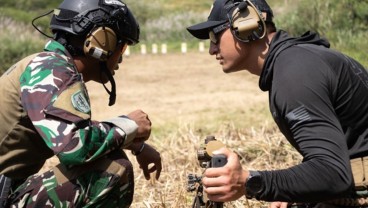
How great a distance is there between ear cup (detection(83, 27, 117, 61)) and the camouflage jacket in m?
0.13

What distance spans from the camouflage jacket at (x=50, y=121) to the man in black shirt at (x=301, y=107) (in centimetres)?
72

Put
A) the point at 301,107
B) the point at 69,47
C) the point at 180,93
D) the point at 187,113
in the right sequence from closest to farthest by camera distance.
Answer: the point at 301,107 < the point at 69,47 < the point at 187,113 < the point at 180,93

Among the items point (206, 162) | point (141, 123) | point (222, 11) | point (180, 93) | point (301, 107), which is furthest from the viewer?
point (180, 93)

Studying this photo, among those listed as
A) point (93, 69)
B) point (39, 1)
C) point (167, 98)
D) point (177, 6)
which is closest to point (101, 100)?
point (167, 98)

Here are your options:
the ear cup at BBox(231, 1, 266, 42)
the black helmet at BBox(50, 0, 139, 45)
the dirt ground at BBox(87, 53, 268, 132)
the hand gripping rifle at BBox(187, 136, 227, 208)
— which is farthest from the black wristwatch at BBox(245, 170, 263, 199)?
the dirt ground at BBox(87, 53, 268, 132)

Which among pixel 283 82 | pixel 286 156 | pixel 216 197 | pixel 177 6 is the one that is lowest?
pixel 177 6

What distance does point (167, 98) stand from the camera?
41.5 feet

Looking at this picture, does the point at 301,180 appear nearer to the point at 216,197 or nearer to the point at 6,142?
the point at 216,197

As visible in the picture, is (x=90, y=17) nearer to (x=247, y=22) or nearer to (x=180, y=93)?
(x=247, y=22)

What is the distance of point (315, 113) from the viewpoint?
8.82 ft

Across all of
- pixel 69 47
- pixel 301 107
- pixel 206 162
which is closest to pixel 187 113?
pixel 69 47

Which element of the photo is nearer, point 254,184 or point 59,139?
point 254,184

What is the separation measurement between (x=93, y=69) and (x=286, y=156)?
254cm

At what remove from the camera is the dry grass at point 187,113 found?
543 cm
